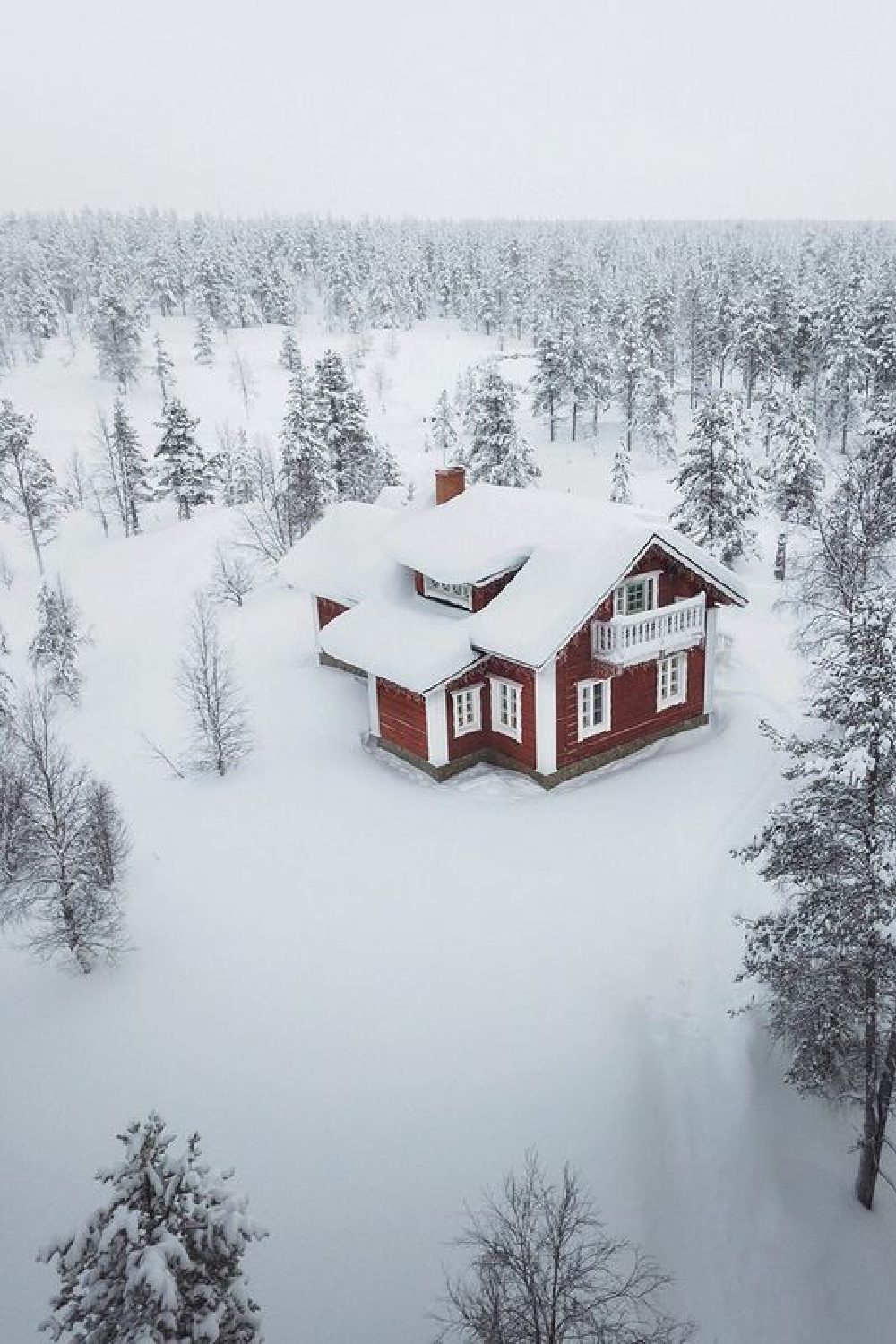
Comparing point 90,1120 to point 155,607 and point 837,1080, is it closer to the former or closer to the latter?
point 837,1080

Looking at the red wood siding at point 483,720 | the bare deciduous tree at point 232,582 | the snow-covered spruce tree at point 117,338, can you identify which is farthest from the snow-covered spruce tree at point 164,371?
the red wood siding at point 483,720

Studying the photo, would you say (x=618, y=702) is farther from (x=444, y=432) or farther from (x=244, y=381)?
(x=244, y=381)

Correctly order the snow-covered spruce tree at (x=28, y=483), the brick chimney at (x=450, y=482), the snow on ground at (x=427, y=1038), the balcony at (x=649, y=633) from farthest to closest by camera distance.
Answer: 1. the snow-covered spruce tree at (x=28, y=483)
2. the brick chimney at (x=450, y=482)
3. the balcony at (x=649, y=633)
4. the snow on ground at (x=427, y=1038)

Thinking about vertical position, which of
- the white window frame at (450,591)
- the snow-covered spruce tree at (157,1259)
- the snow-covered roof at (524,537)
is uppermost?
the snow-covered roof at (524,537)

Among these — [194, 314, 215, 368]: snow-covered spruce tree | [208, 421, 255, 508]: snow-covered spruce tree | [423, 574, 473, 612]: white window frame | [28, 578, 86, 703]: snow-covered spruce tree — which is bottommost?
[28, 578, 86, 703]: snow-covered spruce tree

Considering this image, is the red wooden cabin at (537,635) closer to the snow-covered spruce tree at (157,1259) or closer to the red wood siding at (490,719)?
the red wood siding at (490,719)

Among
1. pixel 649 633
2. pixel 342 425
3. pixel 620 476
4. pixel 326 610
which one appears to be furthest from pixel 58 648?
pixel 620 476

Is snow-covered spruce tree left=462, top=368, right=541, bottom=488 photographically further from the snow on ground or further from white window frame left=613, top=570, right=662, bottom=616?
the snow on ground

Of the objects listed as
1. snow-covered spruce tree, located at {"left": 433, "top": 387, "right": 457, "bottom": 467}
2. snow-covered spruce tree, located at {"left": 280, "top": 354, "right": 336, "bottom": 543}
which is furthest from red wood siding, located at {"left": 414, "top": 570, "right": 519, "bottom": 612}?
snow-covered spruce tree, located at {"left": 433, "top": 387, "right": 457, "bottom": 467}
